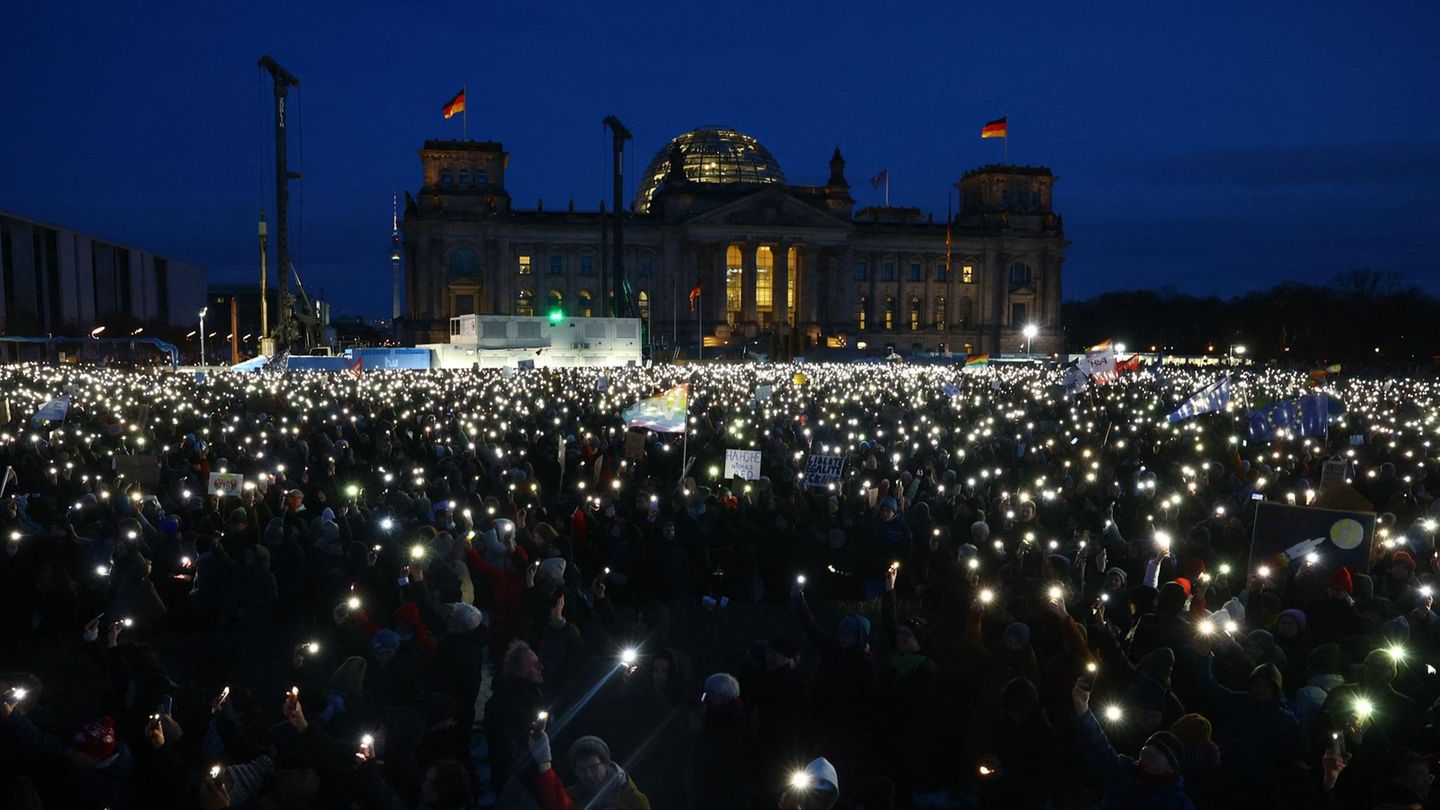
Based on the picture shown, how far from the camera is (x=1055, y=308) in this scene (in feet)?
300

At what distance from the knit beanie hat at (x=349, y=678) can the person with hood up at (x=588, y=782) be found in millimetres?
1974

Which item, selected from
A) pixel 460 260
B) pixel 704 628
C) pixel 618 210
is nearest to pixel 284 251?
pixel 618 210

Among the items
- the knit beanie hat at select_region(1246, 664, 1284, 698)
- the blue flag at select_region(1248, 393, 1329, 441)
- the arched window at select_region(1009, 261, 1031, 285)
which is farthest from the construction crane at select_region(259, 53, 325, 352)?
the arched window at select_region(1009, 261, 1031, 285)

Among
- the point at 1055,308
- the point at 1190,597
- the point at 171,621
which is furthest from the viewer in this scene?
the point at 1055,308

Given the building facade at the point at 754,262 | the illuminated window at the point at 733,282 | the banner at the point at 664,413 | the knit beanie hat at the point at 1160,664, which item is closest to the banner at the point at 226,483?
the banner at the point at 664,413

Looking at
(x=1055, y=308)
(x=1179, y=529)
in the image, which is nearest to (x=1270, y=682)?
(x=1179, y=529)

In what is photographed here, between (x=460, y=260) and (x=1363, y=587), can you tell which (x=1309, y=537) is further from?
(x=460, y=260)

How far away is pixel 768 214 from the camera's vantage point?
8294 centimetres

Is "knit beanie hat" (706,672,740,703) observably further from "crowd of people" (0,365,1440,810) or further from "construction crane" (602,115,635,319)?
"construction crane" (602,115,635,319)

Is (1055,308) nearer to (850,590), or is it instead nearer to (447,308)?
(447,308)

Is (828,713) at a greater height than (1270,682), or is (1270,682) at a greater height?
(1270,682)

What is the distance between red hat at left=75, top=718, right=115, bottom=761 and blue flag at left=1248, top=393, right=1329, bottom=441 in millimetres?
15592

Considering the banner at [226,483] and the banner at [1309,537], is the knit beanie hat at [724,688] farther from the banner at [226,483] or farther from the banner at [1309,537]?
the banner at [226,483]

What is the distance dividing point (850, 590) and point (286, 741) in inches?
267
